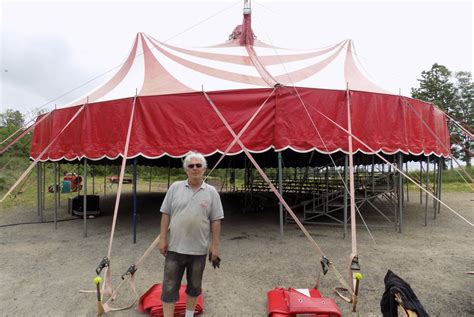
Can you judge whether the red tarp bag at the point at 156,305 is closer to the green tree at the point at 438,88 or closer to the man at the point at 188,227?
the man at the point at 188,227

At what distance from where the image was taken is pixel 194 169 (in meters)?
2.56

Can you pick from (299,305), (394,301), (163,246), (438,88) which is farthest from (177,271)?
(438,88)

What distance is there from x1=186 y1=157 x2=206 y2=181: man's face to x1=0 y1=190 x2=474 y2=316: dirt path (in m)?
1.39

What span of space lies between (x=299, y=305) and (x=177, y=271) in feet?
3.64

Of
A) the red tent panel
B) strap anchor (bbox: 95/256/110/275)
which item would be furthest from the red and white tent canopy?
strap anchor (bbox: 95/256/110/275)

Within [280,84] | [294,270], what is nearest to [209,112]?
[280,84]

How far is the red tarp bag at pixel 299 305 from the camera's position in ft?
9.27

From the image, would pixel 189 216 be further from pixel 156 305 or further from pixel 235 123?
pixel 235 123

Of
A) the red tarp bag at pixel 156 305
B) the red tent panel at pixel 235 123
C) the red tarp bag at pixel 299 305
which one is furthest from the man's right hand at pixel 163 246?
the red tent panel at pixel 235 123

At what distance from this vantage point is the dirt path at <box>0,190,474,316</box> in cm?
332

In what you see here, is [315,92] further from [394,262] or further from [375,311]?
[375,311]

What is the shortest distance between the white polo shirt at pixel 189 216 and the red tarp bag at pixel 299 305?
93 centimetres

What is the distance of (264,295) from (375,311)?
3.51 ft

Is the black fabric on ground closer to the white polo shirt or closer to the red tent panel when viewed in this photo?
the white polo shirt
